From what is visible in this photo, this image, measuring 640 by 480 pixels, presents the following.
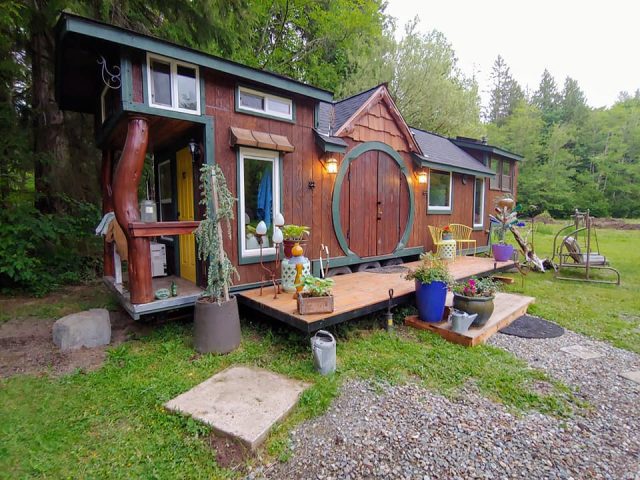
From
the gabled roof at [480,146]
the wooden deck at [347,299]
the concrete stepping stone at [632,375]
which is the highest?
the gabled roof at [480,146]

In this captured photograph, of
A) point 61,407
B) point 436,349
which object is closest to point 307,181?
point 436,349

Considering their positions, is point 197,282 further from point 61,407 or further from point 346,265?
point 346,265

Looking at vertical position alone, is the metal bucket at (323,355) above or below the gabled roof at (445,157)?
below

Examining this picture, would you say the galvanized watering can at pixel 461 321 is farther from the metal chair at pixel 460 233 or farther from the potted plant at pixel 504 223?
the metal chair at pixel 460 233

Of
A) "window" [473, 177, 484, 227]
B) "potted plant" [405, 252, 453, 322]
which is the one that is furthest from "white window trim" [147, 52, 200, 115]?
"window" [473, 177, 484, 227]

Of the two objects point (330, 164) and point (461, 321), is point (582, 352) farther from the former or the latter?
point (330, 164)

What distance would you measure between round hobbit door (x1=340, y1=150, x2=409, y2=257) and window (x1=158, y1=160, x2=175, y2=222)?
2.99 metres

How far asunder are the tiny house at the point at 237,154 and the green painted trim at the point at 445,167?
41 mm

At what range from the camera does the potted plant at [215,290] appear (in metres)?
3.40

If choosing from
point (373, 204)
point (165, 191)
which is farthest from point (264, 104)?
point (373, 204)

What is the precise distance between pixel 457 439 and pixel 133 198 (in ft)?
12.0

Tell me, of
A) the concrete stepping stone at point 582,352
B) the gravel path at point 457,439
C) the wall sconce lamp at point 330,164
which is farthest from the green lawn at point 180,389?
the wall sconce lamp at point 330,164

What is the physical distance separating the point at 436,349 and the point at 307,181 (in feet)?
9.76

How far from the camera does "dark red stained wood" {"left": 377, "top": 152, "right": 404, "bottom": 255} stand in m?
6.37
